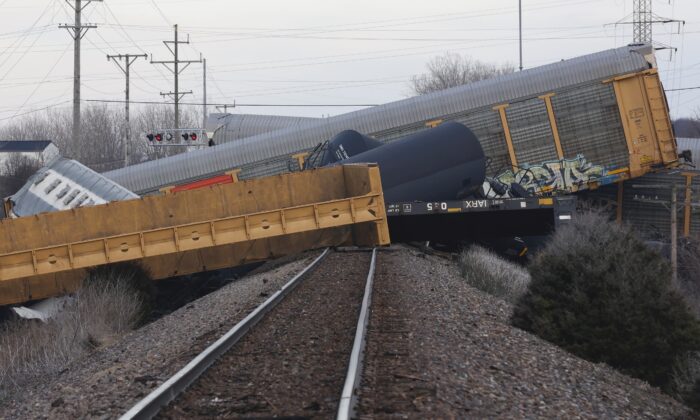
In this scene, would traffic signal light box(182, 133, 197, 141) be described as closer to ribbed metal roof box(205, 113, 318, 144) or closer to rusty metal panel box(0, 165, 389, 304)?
ribbed metal roof box(205, 113, 318, 144)

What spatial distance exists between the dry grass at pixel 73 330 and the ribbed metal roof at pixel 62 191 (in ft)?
18.9

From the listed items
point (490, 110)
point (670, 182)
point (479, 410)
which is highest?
point (490, 110)

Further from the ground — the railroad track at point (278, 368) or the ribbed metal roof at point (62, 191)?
the ribbed metal roof at point (62, 191)

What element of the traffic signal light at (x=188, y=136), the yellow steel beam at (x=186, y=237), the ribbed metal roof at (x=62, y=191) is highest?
the traffic signal light at (x=188, y=136)

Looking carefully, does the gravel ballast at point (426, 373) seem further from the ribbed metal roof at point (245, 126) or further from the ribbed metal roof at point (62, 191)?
the ribbed metal roof at point (245, 126)

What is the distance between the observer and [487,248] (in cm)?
2517

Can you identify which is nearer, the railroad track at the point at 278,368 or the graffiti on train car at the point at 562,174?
the railroad track at the point at 278,368

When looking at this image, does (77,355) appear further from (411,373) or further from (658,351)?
(658,351)

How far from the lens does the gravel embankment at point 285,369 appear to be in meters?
6.07

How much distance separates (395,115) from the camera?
1299 inches

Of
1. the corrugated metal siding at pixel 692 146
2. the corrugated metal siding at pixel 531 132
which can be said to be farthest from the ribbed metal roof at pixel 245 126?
the corrugated metal siding at pixel 692 146

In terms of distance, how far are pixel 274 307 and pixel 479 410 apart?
6.06 m

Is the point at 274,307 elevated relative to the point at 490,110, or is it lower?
lower

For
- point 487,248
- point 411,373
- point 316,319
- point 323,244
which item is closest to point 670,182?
point 487,248
